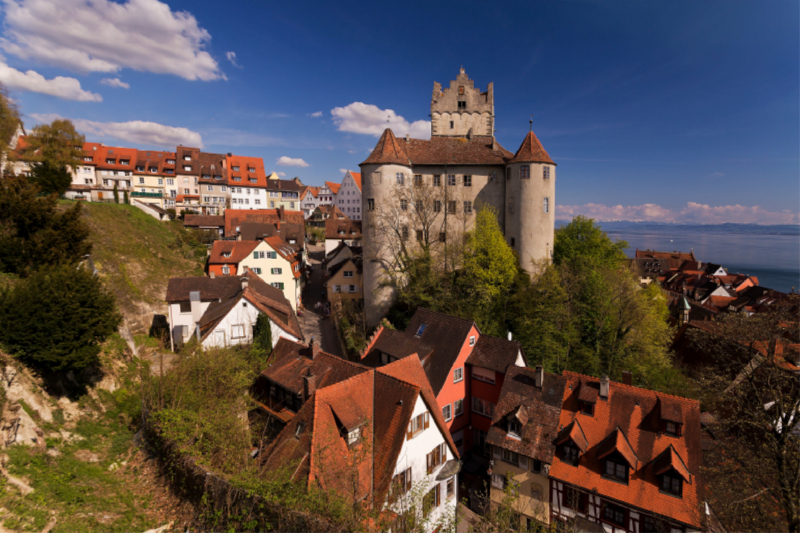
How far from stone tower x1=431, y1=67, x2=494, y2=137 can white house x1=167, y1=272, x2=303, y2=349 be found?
25.2m

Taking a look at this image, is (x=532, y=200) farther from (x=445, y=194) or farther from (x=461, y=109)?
(x=461, y=109)

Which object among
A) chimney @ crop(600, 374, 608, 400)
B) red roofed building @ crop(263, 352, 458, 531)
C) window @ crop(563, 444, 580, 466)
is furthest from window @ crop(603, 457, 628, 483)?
red roofed building @ crop(263, 352, 458, 531)

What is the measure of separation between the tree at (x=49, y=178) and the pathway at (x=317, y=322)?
21781 millimetres

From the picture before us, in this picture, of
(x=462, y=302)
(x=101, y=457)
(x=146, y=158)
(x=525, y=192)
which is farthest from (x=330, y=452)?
(x=146, y=158)

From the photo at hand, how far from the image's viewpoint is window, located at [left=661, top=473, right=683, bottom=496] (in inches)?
543

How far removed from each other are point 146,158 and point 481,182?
5208 cm

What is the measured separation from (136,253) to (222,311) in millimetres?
13372

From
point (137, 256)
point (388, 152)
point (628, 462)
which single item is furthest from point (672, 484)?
point (137, 256)

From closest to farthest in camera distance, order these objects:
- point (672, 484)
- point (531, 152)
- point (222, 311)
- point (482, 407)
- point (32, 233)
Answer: point (672, 484), point (32, 233), point (482, 407), point (222, 311), point (531, 152)

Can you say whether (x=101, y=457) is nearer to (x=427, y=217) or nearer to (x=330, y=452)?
(x=330, y=452)

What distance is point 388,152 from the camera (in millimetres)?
32469

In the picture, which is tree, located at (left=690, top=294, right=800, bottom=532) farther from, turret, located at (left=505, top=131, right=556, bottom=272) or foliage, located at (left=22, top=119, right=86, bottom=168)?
foliage, located at (left=22, top=119, right=86, bottom=168)

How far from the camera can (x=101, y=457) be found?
12.0 meters

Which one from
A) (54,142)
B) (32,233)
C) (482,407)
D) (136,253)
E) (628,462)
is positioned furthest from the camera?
(54,142)
